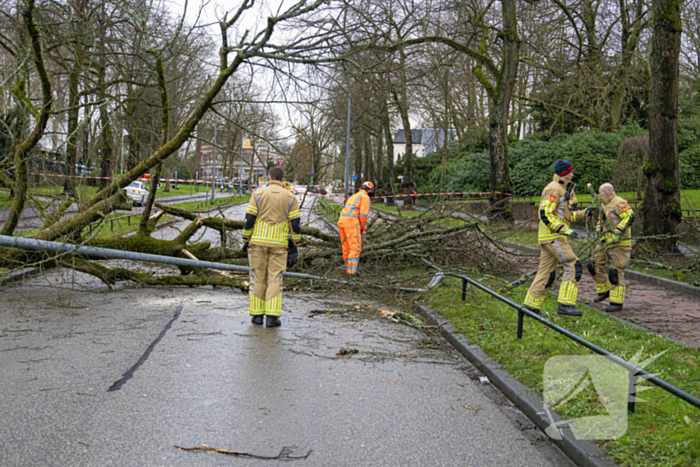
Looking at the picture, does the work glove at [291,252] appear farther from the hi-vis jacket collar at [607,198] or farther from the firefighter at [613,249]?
the hi-vis jacket collar at [607,198]

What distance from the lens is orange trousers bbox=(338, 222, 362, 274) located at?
1026cm

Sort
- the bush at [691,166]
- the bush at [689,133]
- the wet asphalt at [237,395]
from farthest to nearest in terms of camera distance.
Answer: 1. the bush at [689,133]
2. the bush at [691,166]
3. the wet asphalt at [237,395]

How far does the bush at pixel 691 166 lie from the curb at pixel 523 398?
26.3 m

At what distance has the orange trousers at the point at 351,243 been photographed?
10.3m

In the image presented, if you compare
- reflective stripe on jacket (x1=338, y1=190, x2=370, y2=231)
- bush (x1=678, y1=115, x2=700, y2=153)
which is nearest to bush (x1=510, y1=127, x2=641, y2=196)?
bush (x1=678, y1=115, x2=700, y2=153)

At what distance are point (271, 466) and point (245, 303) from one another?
541 centimetres

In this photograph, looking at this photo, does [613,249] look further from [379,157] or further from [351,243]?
[379,157]

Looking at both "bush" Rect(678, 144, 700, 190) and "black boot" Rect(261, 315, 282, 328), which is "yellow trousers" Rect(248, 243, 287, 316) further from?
"bush" Rect(678, 144, 700, 190)

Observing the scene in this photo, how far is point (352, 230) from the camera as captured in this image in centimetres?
1042

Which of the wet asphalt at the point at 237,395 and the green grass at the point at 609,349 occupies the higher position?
the green grass at the point at 609,349

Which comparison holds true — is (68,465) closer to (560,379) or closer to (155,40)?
(560,379)

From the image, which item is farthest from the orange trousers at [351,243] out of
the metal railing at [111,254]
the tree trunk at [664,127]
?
the tree trunk at [664,127]

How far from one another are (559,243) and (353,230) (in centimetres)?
381

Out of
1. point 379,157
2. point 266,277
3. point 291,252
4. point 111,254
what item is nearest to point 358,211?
point 291,252
